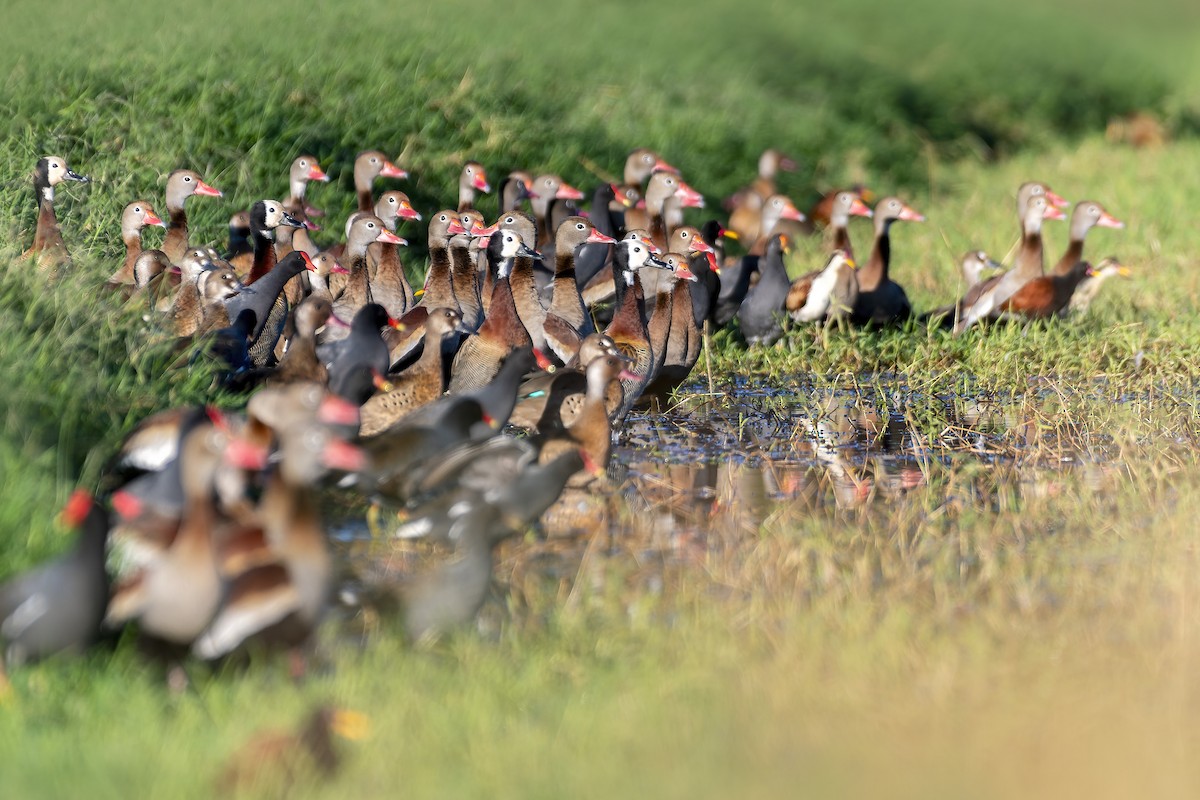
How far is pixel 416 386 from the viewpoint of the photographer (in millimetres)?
7602

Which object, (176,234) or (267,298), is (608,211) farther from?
(267,298)

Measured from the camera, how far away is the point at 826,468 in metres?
7.16

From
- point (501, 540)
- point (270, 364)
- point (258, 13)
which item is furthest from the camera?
point (258, 13)

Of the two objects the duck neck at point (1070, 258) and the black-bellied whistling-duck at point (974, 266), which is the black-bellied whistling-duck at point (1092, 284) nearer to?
the duck neck at point (1070, 258)

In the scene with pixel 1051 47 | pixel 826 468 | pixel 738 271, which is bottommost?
pixel 1051 47

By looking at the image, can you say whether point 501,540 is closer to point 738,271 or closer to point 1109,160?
point 738,271

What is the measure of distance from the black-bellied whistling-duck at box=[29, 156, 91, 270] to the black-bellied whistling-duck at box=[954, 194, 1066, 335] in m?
5.06

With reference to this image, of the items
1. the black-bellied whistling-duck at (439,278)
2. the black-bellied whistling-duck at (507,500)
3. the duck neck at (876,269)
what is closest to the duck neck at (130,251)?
the black-bellied whistling-duck at (439,278)

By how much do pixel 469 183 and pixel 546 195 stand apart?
69cm

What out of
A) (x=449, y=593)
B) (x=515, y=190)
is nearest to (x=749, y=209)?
(x=515, y=190)

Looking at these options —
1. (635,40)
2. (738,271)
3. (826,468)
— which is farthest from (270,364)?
(635,40)

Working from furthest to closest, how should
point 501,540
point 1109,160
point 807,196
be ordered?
1. point 1109,160
2. point 807,196
3. point 501,540

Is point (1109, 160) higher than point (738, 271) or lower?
lower

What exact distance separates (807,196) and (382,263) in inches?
280
